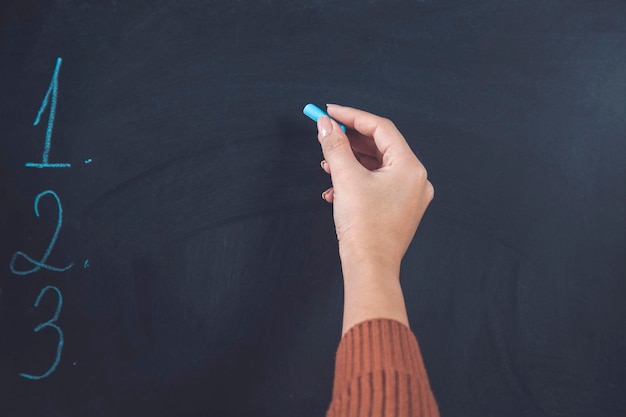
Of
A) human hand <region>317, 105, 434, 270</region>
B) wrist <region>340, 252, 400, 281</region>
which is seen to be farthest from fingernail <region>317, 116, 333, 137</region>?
wrist <region>340, 252, 400, 281</region>

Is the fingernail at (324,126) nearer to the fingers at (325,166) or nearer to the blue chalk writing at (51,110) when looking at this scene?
the fingers at (325,166)

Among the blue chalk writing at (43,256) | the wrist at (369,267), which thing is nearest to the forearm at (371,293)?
the wrist at (369,267)

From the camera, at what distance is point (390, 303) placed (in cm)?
53

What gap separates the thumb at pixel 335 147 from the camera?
1.94 ft

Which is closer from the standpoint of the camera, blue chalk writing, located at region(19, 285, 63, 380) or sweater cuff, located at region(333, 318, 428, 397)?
sweater cuff, located at region(333, 318, 428, 397)

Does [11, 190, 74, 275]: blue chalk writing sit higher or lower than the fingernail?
lower

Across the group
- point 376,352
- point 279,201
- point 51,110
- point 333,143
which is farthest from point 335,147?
point 51,110

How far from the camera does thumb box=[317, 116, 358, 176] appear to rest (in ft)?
1.94

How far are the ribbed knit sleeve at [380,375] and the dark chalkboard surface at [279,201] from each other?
0.21 metres

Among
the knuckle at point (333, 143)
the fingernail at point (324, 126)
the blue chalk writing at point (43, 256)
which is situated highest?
the fingernail at point (324, 126)

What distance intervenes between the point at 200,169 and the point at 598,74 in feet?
2.00

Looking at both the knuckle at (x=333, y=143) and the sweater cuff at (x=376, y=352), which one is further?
the knuckle at (x=333, y=143)

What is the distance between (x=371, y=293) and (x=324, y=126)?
23 centimetres

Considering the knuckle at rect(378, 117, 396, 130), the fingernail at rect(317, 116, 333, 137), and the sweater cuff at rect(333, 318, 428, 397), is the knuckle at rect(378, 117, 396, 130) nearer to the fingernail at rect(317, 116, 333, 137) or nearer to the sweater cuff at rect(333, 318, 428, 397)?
the fingernail at rect(317, 116, 333, 137)
